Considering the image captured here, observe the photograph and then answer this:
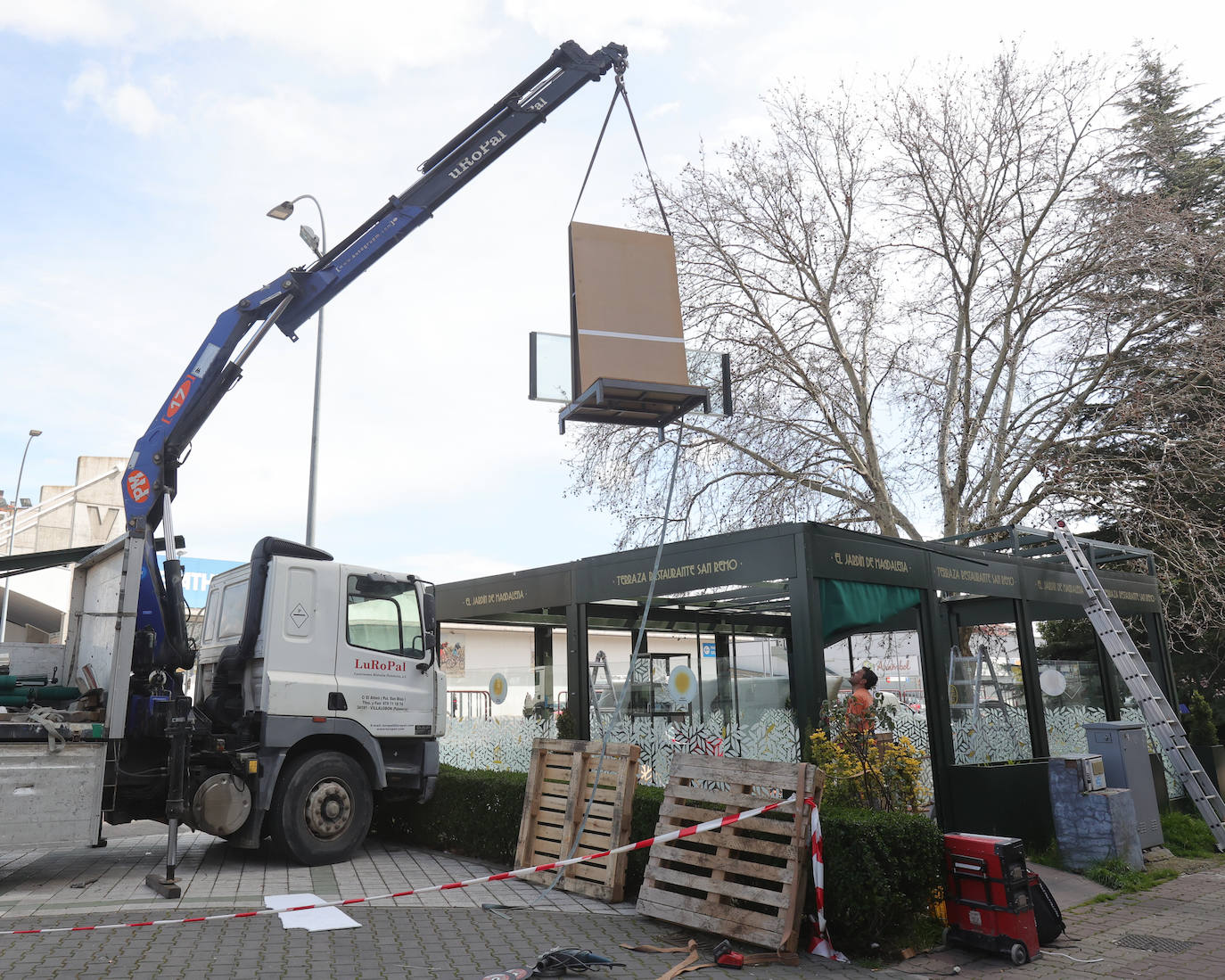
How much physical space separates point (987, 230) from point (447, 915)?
1594 cm

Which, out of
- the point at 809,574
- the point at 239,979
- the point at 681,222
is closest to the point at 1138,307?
the point at 681,222

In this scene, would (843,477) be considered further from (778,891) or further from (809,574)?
(778,891)

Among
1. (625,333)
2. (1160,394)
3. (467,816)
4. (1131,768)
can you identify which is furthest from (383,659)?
(1160,394)

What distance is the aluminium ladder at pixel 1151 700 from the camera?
418 inches

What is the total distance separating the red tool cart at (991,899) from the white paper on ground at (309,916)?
4.30 m

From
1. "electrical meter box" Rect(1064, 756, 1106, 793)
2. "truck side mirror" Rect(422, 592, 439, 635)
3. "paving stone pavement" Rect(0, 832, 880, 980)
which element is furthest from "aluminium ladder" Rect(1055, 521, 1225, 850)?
"truck side mirror" Rect(422, 592, 439, 635)

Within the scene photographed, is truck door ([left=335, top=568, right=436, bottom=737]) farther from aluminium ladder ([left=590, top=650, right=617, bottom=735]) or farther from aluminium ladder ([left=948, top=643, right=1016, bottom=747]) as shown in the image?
aluminium ladder ([left=948, top=643, right=1016, bottom=747])

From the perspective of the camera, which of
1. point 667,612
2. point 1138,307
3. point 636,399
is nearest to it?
point 636,399

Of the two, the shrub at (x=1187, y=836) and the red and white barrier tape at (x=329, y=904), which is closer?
the red and white barrier tape at (x=329, y=904)

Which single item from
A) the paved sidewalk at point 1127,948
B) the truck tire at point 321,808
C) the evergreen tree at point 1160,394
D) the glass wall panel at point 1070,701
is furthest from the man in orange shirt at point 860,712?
the evergreen tree at point 1160,394

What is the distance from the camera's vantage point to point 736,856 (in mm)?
6684

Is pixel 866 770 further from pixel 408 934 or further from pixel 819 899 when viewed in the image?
pixel 408 934

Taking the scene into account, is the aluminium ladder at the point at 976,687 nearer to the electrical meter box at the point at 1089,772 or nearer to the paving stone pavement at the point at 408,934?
the electrical meter box at the point at 1089,772

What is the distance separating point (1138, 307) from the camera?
16.3 metres
